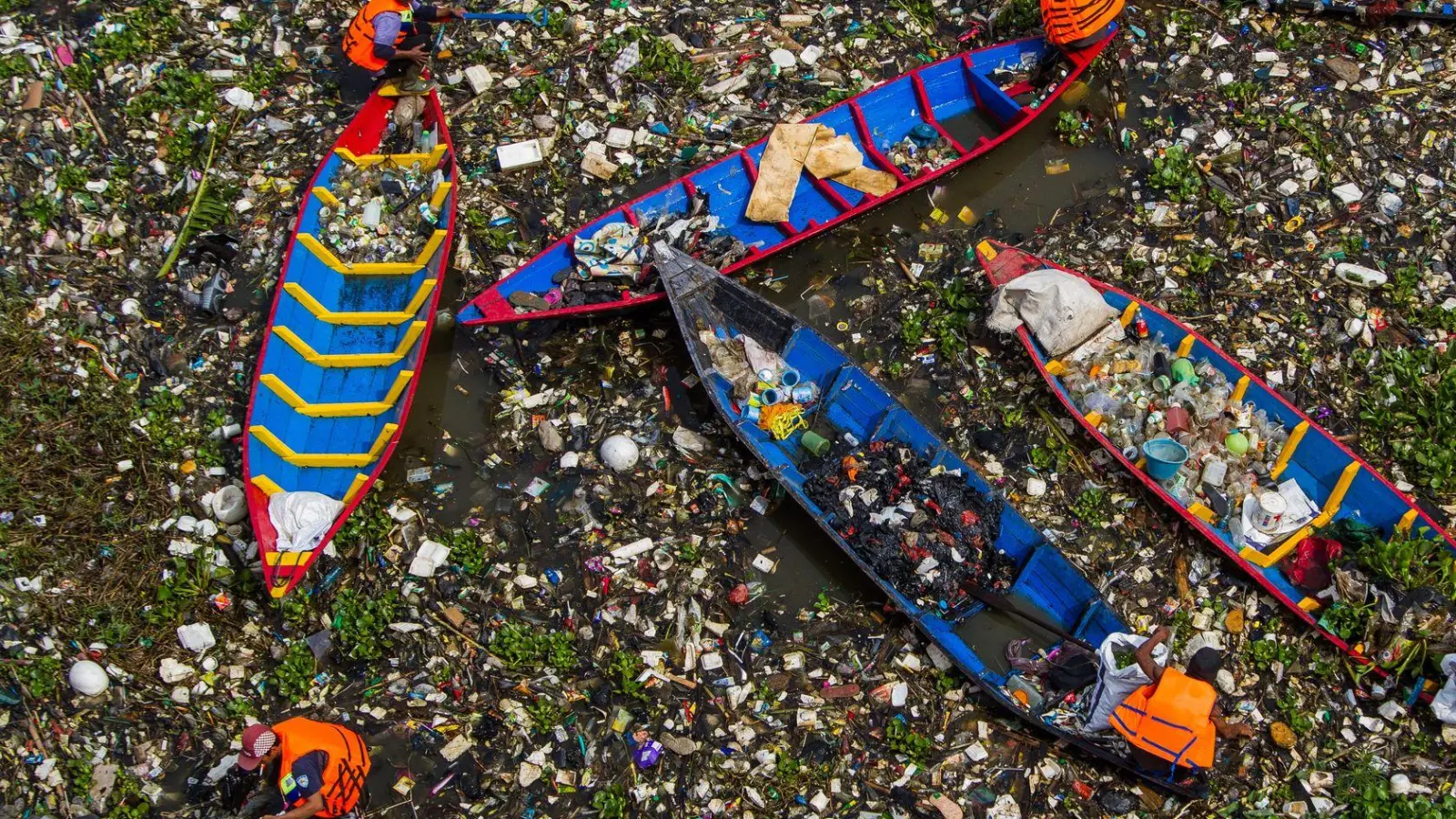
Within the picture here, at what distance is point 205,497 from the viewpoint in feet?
28.6

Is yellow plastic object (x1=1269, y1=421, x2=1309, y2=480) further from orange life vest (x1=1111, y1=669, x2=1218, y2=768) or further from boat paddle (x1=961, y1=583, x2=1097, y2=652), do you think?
orange life vest (x1=1111, y1=669, x2=1218, y2=768)

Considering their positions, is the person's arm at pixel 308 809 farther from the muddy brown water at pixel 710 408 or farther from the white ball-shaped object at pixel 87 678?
the white ball-shaped object at pixel 87 678

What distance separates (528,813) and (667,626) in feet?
5.60

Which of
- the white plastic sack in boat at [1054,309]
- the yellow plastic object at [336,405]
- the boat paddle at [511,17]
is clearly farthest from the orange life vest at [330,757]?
the boat paddle at [511,17]

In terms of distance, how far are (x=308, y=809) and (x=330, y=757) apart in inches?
14.9

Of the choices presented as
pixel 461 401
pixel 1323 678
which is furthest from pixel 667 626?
pixel 1323 678

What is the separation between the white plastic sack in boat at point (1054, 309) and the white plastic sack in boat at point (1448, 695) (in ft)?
11.6

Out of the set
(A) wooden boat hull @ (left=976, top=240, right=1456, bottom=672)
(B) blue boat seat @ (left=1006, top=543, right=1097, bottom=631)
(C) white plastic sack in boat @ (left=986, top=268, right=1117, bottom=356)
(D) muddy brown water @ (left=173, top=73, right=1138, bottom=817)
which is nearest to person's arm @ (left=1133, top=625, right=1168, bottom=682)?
(B) blue boat seat @ (left=1006, top=543, right=1097, bottom=631)

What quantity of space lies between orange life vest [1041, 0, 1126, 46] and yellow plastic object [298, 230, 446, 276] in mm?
6115

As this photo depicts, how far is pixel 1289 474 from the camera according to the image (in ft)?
28.4

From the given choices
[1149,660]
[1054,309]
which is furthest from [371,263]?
[1149,660]

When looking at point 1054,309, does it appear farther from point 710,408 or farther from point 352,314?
point 352,314

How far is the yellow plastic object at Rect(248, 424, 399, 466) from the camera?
27.1 ft

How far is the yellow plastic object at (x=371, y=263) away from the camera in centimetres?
928
